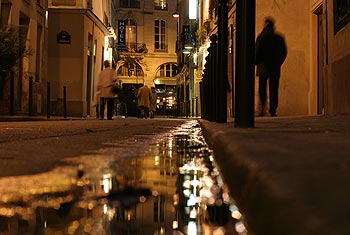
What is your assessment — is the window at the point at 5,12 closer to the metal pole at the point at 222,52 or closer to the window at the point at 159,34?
the metal pole at the point at 222,52

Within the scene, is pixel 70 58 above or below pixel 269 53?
above

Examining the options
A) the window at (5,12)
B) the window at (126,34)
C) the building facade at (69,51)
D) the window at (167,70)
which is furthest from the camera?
the window at (167,70)

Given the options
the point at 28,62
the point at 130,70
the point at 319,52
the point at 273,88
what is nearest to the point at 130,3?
the point at 130,70

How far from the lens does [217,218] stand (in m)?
1.88

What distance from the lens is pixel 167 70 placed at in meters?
54.8

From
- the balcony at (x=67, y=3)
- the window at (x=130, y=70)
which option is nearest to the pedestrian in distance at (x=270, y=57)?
the balcony at (x=67, y=3)

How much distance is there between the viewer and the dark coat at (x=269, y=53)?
10.1 meters

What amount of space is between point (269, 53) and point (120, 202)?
8.61 m

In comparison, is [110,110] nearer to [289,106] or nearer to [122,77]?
[289,106]

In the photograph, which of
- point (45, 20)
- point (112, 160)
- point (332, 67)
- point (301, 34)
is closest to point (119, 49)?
point (45, 20)

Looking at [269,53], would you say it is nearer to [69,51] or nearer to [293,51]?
[293,51]

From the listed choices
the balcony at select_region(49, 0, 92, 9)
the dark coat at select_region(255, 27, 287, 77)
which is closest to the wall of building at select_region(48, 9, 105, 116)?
the balcony at select_region(49, 0, 92, 9)

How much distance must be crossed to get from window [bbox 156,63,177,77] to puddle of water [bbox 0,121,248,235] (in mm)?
51239

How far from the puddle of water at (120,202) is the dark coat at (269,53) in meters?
6.88
